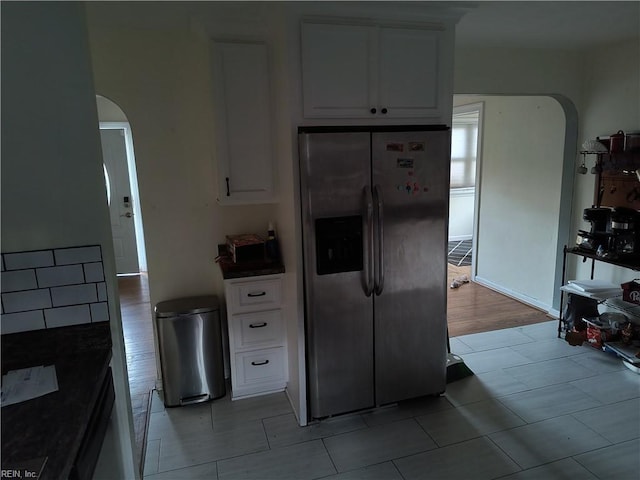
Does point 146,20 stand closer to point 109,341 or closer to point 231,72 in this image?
point 231,72

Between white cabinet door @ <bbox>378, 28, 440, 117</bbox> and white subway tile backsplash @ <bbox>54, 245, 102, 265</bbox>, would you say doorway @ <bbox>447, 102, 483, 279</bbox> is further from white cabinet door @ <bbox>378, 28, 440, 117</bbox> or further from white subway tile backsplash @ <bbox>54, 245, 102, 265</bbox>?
white subway tile backsplash @ <bbox>54, 245, 102, 265</bbox>

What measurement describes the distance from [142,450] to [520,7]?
3207mm

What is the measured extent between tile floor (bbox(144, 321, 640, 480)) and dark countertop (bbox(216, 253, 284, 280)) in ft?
2.80

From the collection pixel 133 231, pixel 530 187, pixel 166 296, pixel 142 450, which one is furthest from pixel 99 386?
pixel 133 231

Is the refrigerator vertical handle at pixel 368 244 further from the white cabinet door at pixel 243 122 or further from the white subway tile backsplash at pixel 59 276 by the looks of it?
the white subway tile backsplash at pixel 59 276

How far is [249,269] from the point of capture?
9.08ft

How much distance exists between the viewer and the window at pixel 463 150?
7453 millimetres

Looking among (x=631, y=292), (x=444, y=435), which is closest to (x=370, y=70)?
(x=444, y=435)

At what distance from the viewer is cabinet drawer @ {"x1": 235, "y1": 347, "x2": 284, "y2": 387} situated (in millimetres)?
2875

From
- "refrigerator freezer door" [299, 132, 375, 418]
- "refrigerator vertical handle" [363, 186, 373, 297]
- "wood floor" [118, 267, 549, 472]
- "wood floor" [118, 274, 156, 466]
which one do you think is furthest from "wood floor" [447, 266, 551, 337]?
"wood floor" [118, 274, 156, 466]

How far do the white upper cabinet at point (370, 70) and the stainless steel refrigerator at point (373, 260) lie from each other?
0.13 meters

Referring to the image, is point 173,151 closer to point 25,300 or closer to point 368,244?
point 368,244

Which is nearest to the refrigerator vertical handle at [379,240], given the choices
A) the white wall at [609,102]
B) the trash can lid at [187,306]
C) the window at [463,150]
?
the trash can lid at [187,306]

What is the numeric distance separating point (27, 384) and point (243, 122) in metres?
1.80
